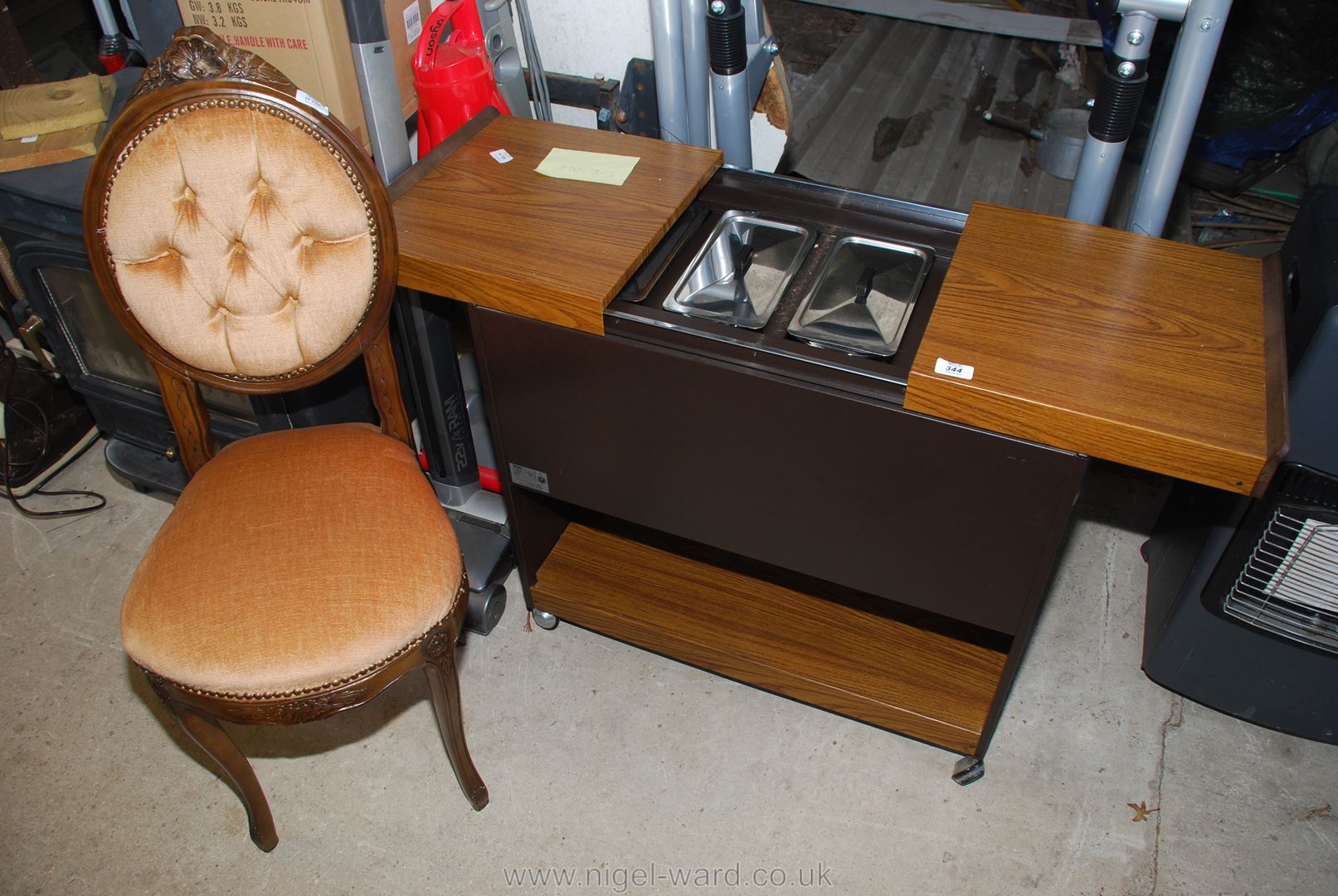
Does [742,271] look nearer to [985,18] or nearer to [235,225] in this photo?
[235,225]

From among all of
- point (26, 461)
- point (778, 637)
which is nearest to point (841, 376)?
point (778, 637)

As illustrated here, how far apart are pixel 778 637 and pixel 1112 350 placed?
79 cm

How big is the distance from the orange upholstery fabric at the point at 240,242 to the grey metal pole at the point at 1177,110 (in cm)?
112

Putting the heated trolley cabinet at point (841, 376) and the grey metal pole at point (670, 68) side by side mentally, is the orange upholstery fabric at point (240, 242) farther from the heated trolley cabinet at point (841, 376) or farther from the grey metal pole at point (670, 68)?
the grey metal pole at point (670, 68)

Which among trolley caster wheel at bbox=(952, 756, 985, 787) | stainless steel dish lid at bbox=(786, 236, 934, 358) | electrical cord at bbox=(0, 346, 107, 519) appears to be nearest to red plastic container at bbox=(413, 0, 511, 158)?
stainless steel dish lid at bbox=(786, 236, 934, 358)

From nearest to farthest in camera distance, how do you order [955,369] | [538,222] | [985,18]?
[955,369] → [538,222] → [985,18]

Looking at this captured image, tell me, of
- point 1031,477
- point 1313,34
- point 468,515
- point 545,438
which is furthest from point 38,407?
point 1313,34

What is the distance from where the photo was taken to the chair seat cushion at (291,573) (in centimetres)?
127

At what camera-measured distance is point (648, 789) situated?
1.67 m

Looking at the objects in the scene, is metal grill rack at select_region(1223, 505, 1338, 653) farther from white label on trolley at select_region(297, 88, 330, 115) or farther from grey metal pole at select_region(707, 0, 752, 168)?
white label on trolley at select_region(297, 88, 330, 115)

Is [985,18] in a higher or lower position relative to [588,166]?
lower

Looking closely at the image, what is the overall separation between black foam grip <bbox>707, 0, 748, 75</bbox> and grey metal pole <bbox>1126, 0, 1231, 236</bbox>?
659mm

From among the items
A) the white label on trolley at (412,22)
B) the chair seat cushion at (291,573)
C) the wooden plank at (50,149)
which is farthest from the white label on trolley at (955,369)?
the wooden plank at (50,149)

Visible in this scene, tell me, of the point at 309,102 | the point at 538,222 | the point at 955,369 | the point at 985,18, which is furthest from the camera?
the point at 985,18
